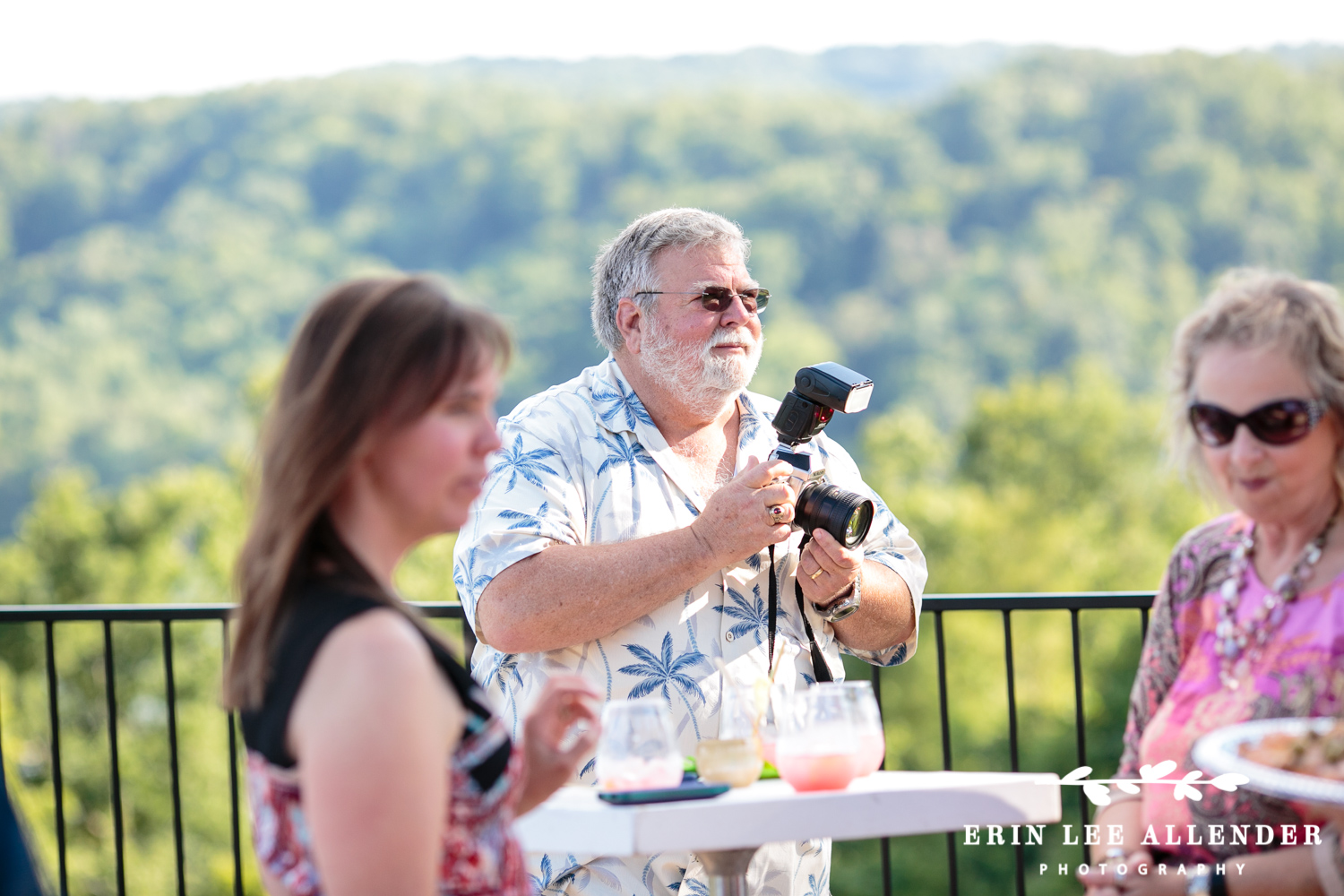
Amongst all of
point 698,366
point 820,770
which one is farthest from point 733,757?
point 698,366

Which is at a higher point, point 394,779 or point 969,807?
point 394,779

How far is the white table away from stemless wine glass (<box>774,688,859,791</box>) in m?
0.02

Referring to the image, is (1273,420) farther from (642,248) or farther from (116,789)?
(116,789)

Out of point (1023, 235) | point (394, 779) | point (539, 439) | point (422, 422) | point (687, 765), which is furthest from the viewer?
point (1023, 235)

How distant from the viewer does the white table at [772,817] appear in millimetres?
1505

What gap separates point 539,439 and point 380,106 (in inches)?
1707

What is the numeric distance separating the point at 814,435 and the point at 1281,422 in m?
0.96

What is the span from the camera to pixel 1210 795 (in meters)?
1.55

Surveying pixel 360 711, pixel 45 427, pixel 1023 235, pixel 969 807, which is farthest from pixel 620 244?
pixel 1023 235

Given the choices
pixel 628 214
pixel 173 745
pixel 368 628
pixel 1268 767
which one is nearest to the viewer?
pixel 368 628

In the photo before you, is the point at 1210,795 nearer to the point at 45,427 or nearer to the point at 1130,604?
the point at 1130,604

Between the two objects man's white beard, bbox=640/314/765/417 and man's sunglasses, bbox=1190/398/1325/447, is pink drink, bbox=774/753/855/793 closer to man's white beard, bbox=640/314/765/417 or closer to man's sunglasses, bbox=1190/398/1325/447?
man's sunglasses, bbox=1190/398/1325/447

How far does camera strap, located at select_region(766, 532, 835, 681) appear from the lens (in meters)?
2.26

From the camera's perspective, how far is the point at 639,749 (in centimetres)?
159
